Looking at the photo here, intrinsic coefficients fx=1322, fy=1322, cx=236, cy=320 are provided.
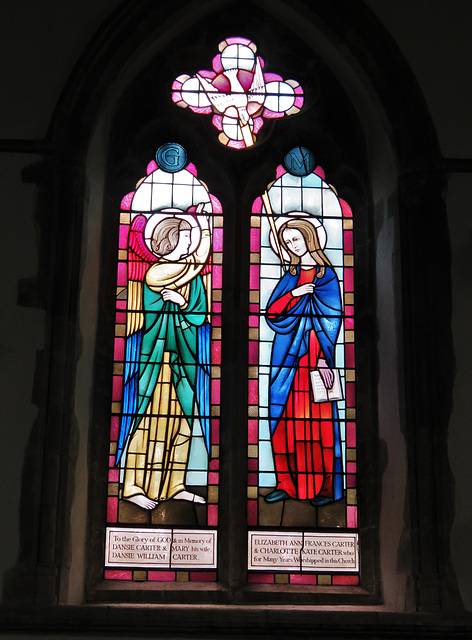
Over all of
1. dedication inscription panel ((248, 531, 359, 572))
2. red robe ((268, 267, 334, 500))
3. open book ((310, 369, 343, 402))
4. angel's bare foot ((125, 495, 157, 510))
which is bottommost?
dedication inscription panel ((248, 531, 359, 572))

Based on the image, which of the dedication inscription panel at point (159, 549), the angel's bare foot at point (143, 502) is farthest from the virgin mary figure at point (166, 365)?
the dedication inscription panel at point (159, 549)

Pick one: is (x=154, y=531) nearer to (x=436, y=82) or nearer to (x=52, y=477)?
(x=52, y=477)

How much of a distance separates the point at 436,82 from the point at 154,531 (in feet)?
11.5

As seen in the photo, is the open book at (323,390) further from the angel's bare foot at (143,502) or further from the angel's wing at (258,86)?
the angel's wing at (258,86)

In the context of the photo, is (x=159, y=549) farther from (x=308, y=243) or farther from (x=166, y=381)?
(x=308, y=243)

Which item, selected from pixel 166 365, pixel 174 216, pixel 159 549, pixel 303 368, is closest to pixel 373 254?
pixel 303 368

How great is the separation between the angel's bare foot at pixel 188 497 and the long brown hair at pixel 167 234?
1.65 meters

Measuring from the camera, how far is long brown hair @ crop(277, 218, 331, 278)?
8969 mm

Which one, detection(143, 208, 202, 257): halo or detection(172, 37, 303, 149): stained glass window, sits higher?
detection(172, 37, 303, 149): stained glass window

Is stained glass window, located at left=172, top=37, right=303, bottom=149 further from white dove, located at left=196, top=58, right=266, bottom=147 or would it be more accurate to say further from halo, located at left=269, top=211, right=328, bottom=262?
halo, located at left=269, top=211, right=328, bottom=262

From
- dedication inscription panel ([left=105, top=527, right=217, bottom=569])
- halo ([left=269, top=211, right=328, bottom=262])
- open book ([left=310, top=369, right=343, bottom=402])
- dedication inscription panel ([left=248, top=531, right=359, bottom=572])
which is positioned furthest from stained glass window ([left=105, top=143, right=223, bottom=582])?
open book ([left=310, top=369, right=343, bottom=402])

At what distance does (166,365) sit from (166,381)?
0.11 m

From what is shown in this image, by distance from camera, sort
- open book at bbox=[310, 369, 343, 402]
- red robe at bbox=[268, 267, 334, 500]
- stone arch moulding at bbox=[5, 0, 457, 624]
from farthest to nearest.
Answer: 1. open book at bbox=[310, 369, 343, 402]
2. red robe at bbox=[268, 267, 334, 500]
3. stone arch moulding at bbox=[5, 0, 457, 624]

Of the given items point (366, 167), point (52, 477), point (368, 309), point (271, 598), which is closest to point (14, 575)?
point (52, 477)
